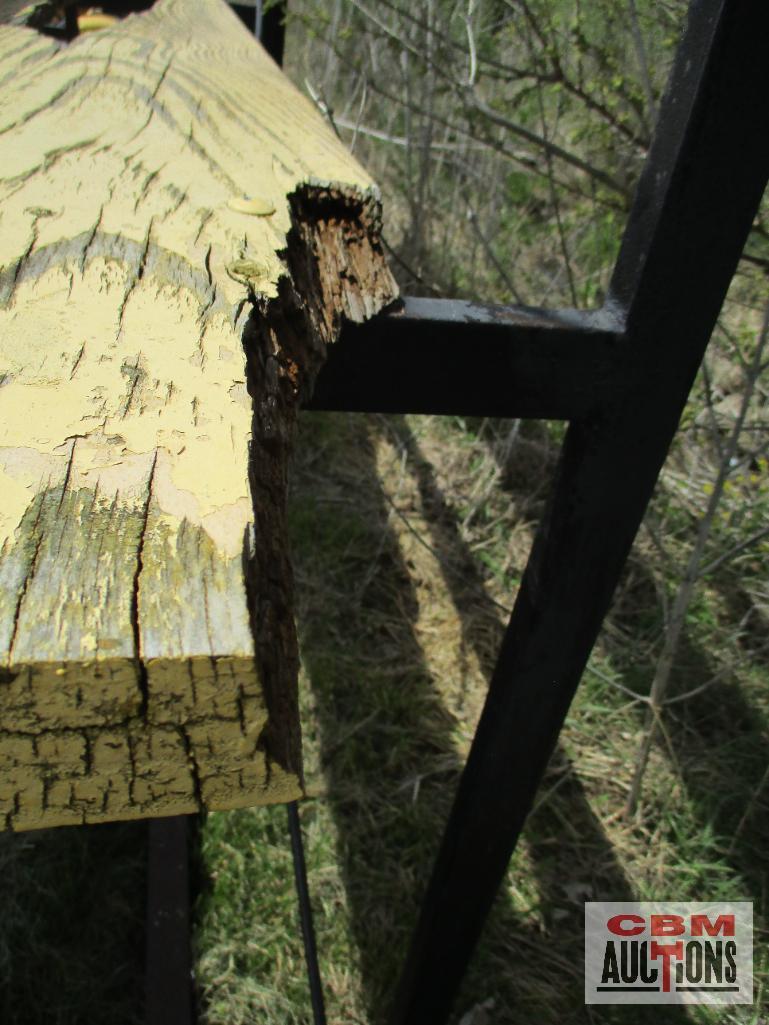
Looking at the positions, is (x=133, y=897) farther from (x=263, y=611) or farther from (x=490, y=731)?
(x=263, y=611)

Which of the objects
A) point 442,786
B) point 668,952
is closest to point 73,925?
point 442,786

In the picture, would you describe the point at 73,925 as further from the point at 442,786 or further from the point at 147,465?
the point at 147,465

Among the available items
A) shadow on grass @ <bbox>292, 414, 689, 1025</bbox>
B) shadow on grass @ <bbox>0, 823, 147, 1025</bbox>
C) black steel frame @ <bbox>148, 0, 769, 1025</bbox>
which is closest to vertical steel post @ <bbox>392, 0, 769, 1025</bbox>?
black steel frame @ <bbox>148, 0, 769, 1025</bbox>

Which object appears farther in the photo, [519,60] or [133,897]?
[519,60]

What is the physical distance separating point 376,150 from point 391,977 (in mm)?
4468

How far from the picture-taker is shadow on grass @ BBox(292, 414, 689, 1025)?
2.24 m

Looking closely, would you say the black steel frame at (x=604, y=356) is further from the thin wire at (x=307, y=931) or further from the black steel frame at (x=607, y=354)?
the thin wire at (x=307, y=931)

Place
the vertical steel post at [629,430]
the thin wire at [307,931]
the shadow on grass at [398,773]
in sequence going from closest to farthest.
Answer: the vertical steel post at [629,430], the thin wire at [307,931], the shadow on grass at [398,773]

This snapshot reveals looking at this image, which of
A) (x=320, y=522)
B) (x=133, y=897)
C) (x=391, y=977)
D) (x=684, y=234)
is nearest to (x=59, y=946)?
(x=133, y=897)

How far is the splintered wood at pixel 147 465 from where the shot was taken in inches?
19.3

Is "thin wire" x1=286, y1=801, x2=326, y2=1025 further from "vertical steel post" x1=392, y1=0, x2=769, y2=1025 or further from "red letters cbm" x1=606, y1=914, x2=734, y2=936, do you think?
"red letters cbm" x1=606, y1=914, x2=734, y2=936

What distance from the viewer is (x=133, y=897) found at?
239 centimetres

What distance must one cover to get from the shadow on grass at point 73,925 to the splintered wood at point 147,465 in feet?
6.43

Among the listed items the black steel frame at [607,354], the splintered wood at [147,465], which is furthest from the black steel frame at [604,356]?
the splintered wood at [147,465]
